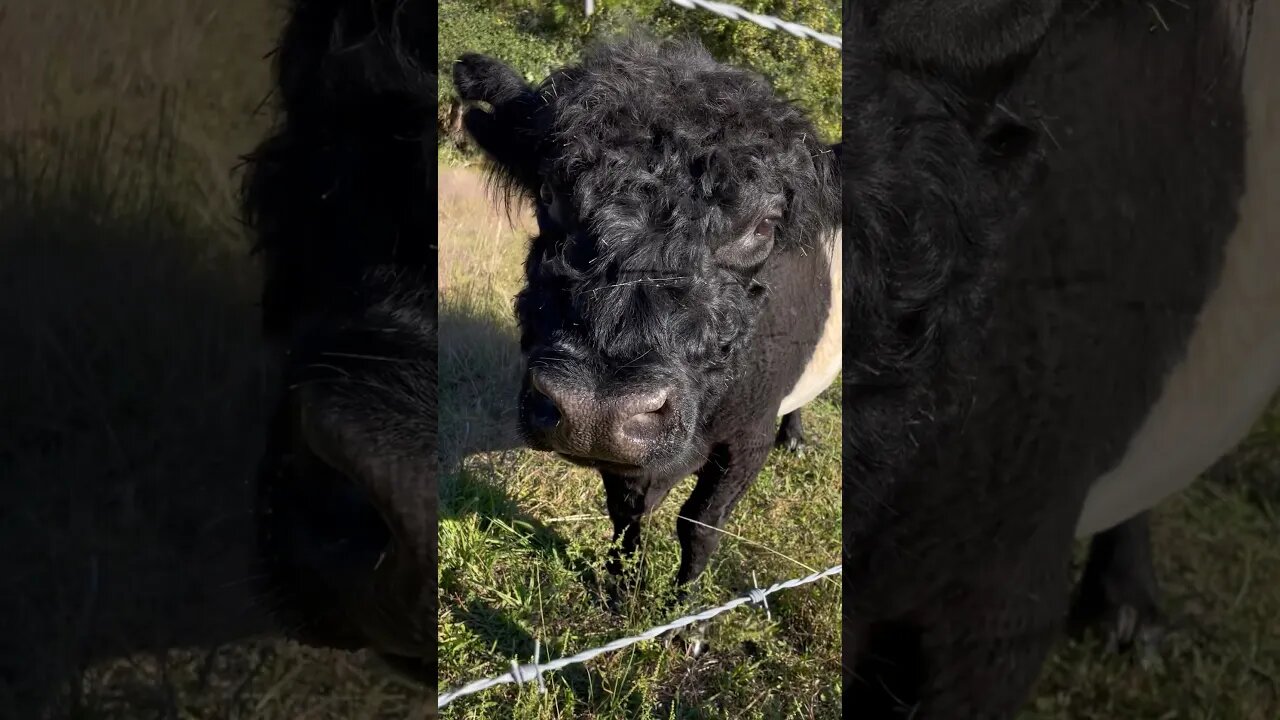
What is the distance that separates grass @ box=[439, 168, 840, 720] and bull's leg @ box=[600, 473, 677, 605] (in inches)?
2.3

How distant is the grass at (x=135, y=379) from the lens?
4.51 feet

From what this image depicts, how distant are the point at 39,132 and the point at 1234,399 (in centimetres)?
193

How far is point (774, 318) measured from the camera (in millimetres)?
2545

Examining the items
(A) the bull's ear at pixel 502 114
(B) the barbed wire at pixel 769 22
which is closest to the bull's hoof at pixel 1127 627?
(B) the barbed wire at pixel 769 22

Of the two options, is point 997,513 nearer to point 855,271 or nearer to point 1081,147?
point 855,271

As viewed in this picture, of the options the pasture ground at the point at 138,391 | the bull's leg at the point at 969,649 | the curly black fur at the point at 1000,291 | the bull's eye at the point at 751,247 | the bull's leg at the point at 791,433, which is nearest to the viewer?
the curly black fur at the point at 1000,291

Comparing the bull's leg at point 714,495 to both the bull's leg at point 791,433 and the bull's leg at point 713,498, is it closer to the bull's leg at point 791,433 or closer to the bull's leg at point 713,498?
the bull's leg at point 713,498

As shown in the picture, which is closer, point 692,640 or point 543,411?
point 543,411

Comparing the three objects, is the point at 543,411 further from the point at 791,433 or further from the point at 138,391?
the point at 791,433

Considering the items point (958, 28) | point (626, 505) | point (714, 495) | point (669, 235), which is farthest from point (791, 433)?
point (958, 28)

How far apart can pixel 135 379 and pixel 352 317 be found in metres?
0.40

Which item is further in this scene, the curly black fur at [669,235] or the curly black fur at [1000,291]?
the curly black fur at [669,235]

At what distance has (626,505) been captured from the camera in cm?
258

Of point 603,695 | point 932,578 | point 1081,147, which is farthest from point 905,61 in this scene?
point 603,695
